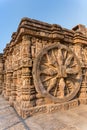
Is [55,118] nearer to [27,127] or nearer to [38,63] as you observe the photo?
[27,127]

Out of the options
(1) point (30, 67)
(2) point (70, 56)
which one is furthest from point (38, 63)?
(2) point (70, 56)

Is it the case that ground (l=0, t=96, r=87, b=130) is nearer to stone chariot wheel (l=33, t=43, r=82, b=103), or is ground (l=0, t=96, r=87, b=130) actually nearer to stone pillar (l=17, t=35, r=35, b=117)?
stone pillar (l=17, t=35, r=35, b=117)

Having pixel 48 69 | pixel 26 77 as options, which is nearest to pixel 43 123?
pixel 26 77

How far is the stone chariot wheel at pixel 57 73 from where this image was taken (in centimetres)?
334

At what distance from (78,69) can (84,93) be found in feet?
2.97

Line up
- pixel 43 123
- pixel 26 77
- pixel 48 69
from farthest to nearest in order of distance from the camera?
pixel 48 69 → pixel 26 77 → pixel 43 123

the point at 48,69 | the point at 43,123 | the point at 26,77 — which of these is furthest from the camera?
the point at 48,69

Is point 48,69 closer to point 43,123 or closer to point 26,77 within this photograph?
point 26,77

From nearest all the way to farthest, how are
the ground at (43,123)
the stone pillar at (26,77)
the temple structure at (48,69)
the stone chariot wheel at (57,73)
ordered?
the ground at (43,123) → the stone pillar at (26,77) → the temple structure at (48,69) → the stone chariot wheel at (57,73)

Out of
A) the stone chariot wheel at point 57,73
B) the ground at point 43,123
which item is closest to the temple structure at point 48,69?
the stone chariot wheel at point 57,73

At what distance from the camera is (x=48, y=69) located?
3.52 meters

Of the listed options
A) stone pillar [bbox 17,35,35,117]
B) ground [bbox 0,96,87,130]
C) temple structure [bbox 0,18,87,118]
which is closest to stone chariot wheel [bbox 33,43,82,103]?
temple structure [bbox 0,18,87,118]

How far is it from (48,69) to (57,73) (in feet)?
1.06

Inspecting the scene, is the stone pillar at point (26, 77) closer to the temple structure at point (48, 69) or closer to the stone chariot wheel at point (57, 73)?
the temple structure at point (48, 69)
